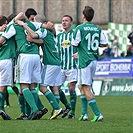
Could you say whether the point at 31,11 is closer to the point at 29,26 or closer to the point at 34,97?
the point at 29,26

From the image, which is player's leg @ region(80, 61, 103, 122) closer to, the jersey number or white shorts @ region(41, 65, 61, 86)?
the jersey number

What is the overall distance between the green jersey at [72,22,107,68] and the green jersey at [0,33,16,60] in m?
1.23

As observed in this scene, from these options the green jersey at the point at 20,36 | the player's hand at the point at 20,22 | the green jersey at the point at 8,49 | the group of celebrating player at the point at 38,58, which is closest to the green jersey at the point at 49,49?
the group of celebrating player at the point at 38,58

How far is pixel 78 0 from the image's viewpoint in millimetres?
37156

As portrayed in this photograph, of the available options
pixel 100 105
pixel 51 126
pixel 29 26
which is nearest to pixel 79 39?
pixel 29 26

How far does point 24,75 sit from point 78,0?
2380cm

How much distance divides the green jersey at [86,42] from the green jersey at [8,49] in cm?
123

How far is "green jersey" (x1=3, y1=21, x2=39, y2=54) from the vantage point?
13648 mm

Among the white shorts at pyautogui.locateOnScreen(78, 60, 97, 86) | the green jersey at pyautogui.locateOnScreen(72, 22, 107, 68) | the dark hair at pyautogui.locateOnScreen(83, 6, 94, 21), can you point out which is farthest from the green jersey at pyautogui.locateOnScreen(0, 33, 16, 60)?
the dark hair at pyautogui.locateOnScreen(83, 6, 94, 21)

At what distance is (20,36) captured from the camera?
1371cm

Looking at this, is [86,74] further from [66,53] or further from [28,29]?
[66,53]

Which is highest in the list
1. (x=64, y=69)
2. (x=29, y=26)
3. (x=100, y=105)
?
(x=29, y=26)

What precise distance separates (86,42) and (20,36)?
1251 mm

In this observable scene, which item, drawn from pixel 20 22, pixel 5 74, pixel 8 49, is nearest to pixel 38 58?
pixel 8 49
